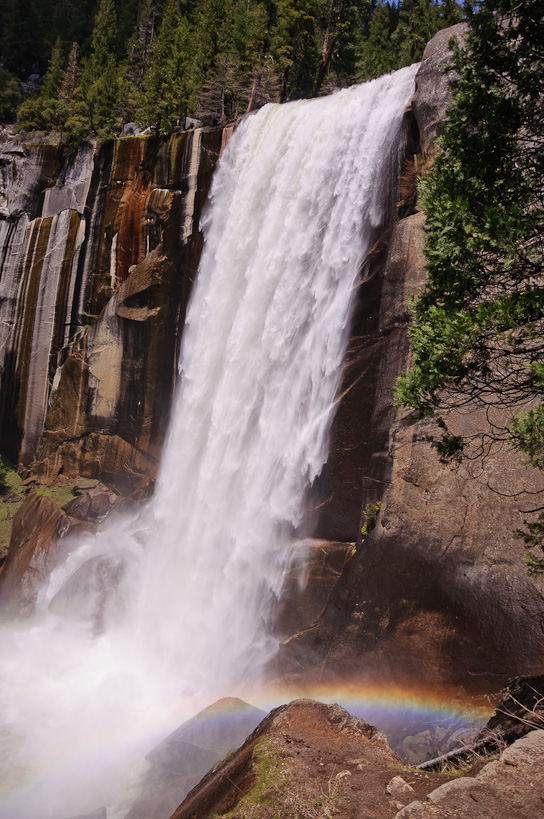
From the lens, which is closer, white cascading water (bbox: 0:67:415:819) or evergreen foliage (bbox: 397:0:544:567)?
evergreen foliage (bbox: 397:0:544:567)

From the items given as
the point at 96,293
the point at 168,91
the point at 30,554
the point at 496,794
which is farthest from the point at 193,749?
the point at 168,91

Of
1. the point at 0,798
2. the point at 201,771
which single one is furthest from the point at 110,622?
the point at 201,771

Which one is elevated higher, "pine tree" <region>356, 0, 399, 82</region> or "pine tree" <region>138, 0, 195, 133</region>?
"pine tree" <region>356, 0, 399, 82</region>

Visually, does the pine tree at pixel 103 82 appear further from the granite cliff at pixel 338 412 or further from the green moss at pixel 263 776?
the green moss at pixel 263 776

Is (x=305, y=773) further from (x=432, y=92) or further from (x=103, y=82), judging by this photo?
(x=103, y=82)

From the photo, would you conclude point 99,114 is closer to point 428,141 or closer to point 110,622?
point 428,141

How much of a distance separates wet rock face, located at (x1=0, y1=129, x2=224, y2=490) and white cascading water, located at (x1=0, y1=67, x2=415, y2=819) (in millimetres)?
2774

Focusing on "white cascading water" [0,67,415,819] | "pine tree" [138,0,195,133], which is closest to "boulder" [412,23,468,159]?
"white cascading water" [0,67,415,819]

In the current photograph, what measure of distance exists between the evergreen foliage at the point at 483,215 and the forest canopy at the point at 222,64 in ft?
81.5

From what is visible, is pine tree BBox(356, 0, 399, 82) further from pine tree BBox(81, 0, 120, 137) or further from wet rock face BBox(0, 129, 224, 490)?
wet rock face BBox(0, 129, 224, 490)

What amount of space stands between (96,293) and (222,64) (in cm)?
1409

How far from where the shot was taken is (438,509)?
11.4m

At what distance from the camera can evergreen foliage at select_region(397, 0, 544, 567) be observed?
606 centimetres

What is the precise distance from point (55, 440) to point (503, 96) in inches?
975
